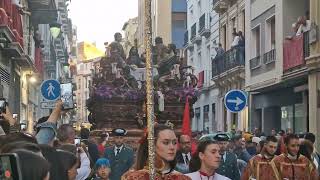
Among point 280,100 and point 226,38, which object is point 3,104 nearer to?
point 280,100

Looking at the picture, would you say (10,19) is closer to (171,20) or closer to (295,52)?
(295,52)

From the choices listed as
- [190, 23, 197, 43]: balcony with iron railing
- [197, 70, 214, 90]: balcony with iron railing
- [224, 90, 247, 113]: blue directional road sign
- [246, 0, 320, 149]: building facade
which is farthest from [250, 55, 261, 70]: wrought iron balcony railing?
[190, 23, 197, 43]: balcony with iron railing

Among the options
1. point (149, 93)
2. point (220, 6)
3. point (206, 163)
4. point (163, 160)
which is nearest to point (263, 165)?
point (206, 163)

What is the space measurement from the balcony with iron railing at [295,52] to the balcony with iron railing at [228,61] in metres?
7.14

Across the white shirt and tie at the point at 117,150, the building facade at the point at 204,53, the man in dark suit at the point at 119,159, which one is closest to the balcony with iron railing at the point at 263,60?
the building facade at the point at 204,53

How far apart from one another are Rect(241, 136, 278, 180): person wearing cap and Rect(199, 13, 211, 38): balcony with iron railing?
31.6 metres

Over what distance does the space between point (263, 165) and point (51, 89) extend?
26.4ft

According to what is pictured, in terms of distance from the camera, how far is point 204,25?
42.8 m

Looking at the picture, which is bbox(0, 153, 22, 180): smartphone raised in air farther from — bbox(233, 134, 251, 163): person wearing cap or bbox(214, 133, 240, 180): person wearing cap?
bbox(233, 134, 251, 163): person wearing cap

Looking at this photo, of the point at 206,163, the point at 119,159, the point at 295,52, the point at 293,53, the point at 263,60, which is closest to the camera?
the point at 206,163

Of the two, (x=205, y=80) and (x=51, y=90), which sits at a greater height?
(x=205, y=80)

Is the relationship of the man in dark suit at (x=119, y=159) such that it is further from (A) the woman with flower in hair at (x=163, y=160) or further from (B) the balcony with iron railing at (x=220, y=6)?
(B) the balcony with iron railing at (x=220, y=6)

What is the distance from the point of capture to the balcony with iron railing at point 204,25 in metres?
41.7

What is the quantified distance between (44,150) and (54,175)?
0.20 m
